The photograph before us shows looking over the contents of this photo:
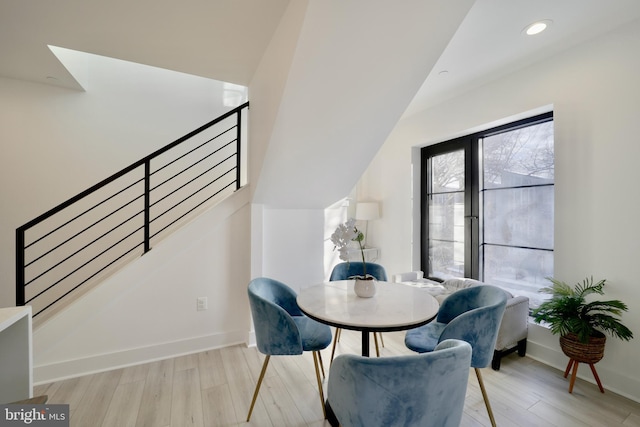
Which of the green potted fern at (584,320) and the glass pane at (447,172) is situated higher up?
the glass pane at (447,172)

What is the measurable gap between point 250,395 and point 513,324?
7.30 ft

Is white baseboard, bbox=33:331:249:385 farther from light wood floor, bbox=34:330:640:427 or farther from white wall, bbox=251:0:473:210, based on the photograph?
white wall, bbox=251:0:473:210

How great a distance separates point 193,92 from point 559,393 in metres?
4.67

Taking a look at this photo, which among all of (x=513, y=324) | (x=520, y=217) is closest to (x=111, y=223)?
(x=513, y=324)

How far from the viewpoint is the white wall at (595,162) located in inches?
78.3

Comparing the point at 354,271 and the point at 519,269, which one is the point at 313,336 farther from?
the point at 519,269

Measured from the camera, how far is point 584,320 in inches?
78.0

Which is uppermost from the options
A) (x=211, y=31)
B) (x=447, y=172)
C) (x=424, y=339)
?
(x=211, y=31)

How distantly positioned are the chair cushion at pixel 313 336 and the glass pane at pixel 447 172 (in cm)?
257

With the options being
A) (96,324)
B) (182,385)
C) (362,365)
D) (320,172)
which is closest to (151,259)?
(96,324)

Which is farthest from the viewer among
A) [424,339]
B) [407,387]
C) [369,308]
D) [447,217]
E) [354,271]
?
[447,217]

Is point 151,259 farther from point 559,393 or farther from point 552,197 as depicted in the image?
point 552,197

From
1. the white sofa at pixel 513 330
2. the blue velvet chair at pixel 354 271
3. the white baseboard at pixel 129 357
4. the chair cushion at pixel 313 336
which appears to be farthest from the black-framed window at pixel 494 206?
the white baseboard at pixel 129 357

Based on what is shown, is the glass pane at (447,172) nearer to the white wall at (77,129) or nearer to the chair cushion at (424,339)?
the chair cushion at (424,339)
